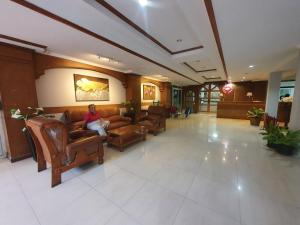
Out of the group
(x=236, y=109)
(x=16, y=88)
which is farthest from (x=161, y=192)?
(x=236, y=109)

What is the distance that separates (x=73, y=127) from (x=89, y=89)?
1.57 m

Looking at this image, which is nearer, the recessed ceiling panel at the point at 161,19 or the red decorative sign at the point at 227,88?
the recessed ceiling panel at the point at 161,19

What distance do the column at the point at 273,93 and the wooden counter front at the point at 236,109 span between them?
5.99 feet

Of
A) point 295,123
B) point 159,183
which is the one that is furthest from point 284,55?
point 159,183

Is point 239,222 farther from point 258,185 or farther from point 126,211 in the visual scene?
point 126,211

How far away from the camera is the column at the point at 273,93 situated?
541 centimetres

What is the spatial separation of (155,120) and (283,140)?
3.44 meters

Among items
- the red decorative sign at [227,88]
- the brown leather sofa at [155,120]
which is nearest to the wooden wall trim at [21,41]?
the brown leather sofa at [155,120]

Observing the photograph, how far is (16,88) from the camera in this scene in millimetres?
2785

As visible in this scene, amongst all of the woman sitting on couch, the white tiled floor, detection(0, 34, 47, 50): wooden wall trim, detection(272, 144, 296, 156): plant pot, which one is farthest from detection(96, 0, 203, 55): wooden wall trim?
detection(272, 144, 296, 156): plant pot

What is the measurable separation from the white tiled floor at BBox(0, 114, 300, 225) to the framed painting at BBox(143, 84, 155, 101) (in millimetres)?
5058

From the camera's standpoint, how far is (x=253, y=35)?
247 cm

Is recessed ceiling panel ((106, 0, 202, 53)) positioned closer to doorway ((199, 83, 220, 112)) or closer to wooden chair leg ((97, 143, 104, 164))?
wooden chair leg ((97, 143, 104, 164))

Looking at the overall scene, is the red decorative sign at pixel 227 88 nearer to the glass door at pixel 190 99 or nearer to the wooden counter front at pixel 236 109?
the glass door at pixel 190 99
